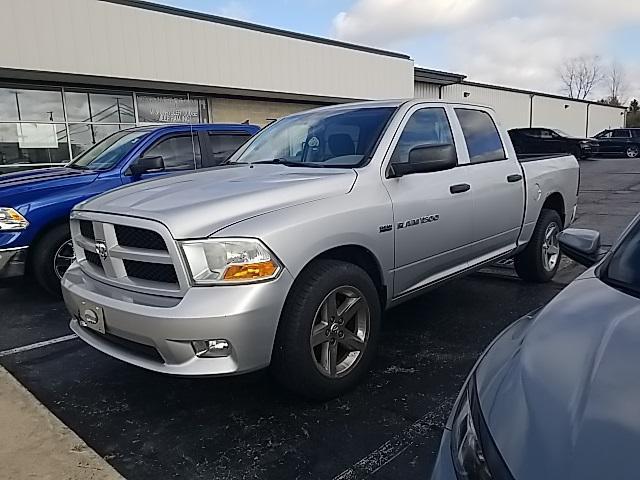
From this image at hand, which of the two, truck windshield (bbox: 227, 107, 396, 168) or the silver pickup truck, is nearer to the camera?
the silver pickup truck

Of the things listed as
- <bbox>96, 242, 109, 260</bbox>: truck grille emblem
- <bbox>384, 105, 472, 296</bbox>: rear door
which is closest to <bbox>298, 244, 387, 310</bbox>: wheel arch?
<bbox>384, 105, 472, 296</bbox>: rear door

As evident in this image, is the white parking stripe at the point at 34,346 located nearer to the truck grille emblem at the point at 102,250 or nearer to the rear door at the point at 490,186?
the truck grille emblem at the point at 102,250

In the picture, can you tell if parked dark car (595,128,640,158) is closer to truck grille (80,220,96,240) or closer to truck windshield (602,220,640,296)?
truck windshield (602,220,640,296)

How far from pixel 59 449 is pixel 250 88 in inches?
608

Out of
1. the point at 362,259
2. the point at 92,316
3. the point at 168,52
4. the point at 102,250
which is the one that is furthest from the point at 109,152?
the point at 168,52

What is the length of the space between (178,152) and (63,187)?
1575mm

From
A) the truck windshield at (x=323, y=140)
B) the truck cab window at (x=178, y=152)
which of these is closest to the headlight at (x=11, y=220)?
the truck cab window at (x=178, y=152)

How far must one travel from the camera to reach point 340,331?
3146 mm

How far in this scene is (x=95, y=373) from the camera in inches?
146

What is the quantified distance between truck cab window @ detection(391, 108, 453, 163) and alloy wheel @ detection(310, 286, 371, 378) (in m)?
1.08

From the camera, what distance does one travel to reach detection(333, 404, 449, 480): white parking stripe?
98.2 inches

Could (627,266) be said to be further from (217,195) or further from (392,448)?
(217,195)

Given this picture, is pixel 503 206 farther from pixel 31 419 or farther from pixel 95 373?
pixel 31 419

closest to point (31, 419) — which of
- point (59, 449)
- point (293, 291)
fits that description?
point (59, 449)
